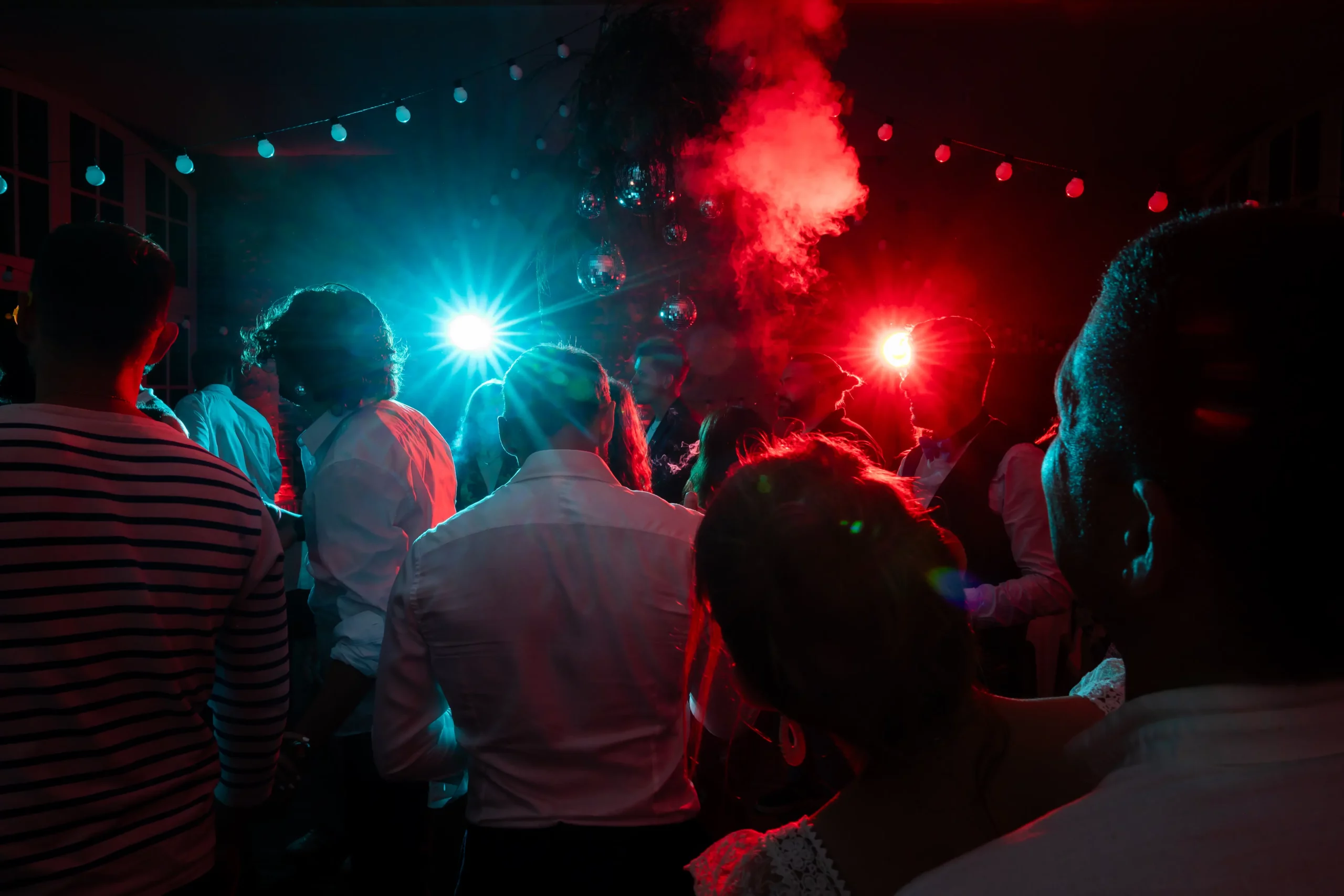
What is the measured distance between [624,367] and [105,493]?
5.83 meters

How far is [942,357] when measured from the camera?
8.99 feet

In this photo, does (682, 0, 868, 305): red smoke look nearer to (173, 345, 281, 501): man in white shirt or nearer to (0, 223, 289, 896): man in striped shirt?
(173, 345, 281, 501): man in white shirt

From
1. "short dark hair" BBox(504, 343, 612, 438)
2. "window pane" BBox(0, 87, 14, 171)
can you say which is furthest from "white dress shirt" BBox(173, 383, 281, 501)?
"window pane" BBox(0, 87, 14, 171)

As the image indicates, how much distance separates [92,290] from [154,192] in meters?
8.11

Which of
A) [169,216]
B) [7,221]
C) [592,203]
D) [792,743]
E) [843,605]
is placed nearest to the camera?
[843,605]

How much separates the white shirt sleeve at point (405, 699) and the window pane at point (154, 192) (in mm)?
8281

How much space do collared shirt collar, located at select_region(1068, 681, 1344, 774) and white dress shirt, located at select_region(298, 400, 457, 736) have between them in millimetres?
1831

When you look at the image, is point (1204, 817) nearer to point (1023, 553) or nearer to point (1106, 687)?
point (1106, 687)

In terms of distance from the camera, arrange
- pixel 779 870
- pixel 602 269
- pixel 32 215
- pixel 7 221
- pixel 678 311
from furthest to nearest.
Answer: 1. pixel 32 215
2. pixel 7 221
3. pixel 678 311
4. pixel 602 269
5. pixel 779 870

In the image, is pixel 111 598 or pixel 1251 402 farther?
pixel 111 598

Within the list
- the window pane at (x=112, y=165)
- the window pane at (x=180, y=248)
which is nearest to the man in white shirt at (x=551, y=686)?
the window pane at (x=112, y=165)

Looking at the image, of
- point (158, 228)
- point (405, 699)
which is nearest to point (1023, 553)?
point (405, 699)

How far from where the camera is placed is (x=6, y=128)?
6074 millimetres

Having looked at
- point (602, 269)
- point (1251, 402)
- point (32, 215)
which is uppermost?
point (32, 215)
